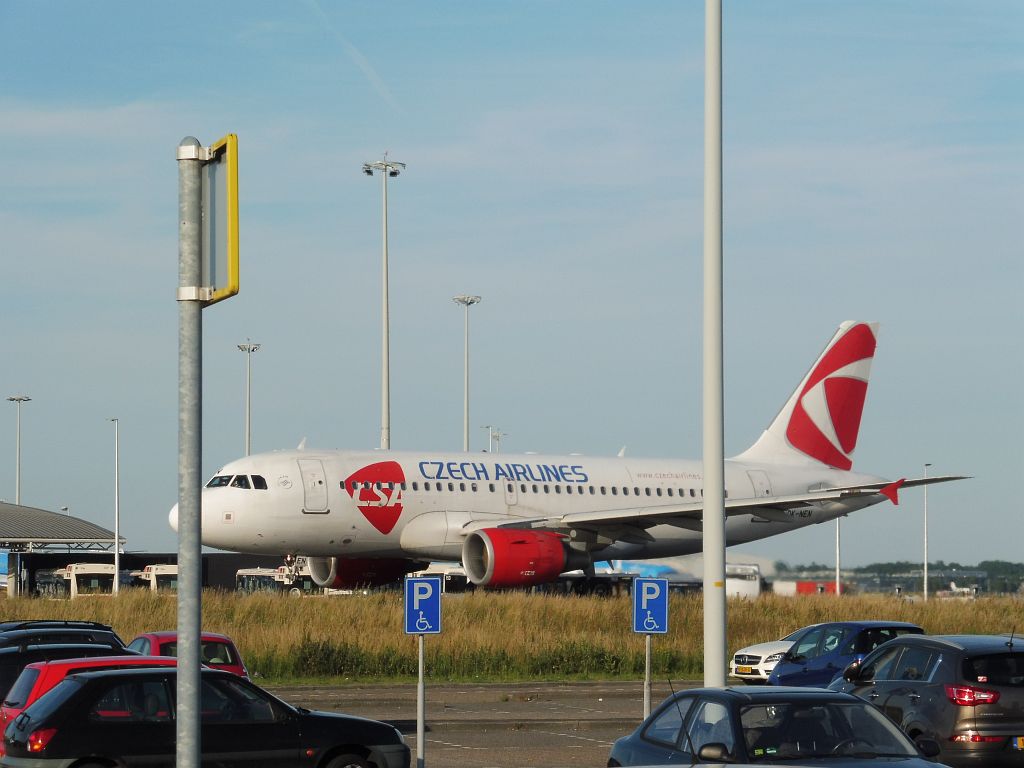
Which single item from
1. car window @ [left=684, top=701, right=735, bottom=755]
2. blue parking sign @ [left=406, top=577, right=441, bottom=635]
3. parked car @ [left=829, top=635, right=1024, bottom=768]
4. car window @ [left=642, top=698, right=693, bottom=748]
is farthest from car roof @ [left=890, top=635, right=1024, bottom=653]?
blue parking sign @ [left=406, top=577, right=441, bottom=635]

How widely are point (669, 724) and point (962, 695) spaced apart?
4.27m

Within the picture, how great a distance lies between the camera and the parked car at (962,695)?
1456 centimetres

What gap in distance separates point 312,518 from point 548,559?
6344 mm

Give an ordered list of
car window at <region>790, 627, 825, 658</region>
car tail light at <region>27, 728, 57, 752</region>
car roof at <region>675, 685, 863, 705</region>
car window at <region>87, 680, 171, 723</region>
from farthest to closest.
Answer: car window at <region>790, 627, 825, 658</region>
car window at <region>87, 680, 171, 723</region>
car tail light at <region>27, 728, 57, 752</region>
car roof at <region>675, 685, 863, 705</region>

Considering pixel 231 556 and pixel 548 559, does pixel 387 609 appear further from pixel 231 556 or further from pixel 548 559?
pixel 231 556

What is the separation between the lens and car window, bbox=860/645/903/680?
16.5m

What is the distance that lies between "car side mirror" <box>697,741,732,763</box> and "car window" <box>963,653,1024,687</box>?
5.61 meters

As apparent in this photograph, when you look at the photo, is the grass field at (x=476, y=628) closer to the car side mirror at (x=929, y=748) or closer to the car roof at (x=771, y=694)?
the car side mirror at (x=929, y=748)

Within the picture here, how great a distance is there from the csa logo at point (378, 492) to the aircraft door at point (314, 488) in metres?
0.68

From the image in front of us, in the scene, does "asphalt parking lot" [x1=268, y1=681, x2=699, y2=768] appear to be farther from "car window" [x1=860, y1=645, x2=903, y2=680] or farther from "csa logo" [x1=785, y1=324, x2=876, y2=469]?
"csa logo" [x1=785, y1=324, x2=876, y2=469]

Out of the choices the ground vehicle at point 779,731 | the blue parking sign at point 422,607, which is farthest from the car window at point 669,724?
the blue parking sign at point 422,607

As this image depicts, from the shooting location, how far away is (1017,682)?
15008mm

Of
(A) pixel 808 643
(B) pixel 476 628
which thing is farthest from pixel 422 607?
(B) pixel 476 628

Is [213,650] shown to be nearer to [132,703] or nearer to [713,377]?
[132,703]
